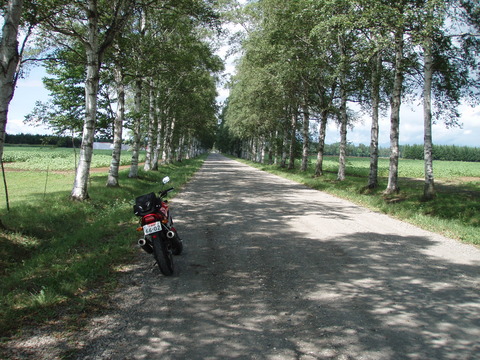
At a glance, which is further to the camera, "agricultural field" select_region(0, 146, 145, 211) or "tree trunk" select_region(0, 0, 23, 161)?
"agricultural field" select_region(0, 146, 145, 211)

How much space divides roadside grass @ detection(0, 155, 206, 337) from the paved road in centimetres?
52

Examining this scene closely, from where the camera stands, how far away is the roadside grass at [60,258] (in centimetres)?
398

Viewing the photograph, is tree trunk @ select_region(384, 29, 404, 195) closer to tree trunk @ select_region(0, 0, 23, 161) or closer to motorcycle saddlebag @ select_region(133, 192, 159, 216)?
motorcycle saddlebag @ select_region(133, 192, 159, 216)

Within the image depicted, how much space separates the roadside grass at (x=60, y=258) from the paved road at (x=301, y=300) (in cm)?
52

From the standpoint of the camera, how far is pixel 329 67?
64.3 ft

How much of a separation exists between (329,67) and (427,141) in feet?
29.2

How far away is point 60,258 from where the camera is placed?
5.88 metres

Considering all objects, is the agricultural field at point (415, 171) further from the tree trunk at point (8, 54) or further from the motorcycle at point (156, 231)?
the tree trunk at point (8, 54)

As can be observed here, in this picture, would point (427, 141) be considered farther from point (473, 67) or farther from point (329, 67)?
point (329, 67)

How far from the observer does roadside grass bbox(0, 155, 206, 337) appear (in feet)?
13.0

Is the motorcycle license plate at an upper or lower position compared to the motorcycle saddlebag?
lower

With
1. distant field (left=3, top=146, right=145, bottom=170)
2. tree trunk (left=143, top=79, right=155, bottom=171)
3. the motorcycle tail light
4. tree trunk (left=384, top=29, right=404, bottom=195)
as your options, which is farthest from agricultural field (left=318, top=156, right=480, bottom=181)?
distant field (left=3, top=146, right=145, bottom=170)

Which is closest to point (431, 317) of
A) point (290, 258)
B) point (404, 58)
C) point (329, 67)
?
point (290, 258)

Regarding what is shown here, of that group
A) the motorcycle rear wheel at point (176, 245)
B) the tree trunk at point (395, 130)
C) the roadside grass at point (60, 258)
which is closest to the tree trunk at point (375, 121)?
the tree trunk at point (395, 130)
